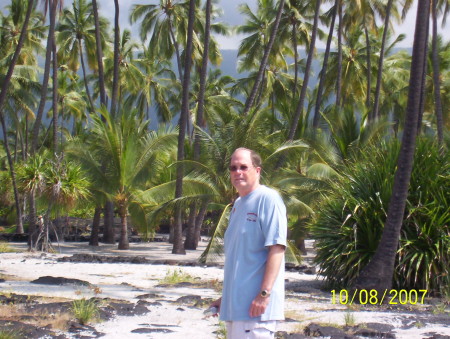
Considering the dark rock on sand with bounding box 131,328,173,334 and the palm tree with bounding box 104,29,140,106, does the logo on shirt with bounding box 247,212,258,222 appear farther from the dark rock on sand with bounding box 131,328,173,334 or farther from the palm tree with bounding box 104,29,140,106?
the palm tree with bounding box 104,29,140,106

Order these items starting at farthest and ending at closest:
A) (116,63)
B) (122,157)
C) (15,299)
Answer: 1. (116,63)
2. (122,157)
3. (15,299)

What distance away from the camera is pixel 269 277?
149 inches

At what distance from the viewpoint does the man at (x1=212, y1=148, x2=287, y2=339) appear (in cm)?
382

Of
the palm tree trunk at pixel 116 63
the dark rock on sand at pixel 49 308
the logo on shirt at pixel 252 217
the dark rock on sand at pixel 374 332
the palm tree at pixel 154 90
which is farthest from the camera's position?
the palm tree at pixel 154 90

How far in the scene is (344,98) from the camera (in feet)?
127

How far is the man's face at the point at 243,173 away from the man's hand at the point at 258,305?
25.7 inches

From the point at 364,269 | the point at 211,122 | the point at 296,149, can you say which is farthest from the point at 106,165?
the point at 364,269

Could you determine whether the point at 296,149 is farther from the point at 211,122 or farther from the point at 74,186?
the point at 74,186

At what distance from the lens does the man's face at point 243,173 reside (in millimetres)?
4004

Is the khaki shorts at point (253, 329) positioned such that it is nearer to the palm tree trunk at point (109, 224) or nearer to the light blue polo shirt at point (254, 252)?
the light blue polo shirt at point (254, 252)

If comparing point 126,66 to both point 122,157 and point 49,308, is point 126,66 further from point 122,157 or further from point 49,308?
point 49,308

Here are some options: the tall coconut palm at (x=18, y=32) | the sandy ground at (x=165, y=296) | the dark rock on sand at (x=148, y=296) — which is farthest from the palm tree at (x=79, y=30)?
the dark rock on sand at (x=148, y=296)

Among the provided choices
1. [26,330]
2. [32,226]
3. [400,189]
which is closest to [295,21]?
[32,226]

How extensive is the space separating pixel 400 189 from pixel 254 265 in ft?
23.3
